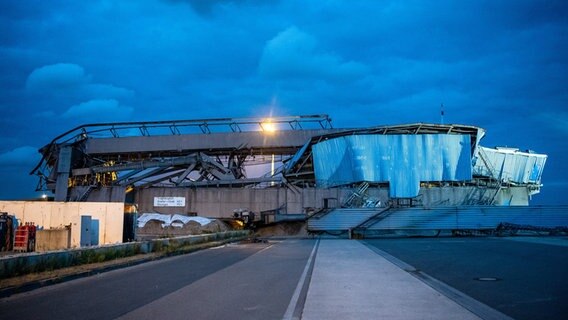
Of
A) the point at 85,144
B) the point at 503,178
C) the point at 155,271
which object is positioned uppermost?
the point at 85,144

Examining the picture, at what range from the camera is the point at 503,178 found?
66.8 m

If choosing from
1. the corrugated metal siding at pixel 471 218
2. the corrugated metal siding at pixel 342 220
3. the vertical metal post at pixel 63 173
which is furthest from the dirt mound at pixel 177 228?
the vertical metal post at pixel 63 173

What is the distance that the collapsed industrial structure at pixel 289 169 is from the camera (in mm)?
55844

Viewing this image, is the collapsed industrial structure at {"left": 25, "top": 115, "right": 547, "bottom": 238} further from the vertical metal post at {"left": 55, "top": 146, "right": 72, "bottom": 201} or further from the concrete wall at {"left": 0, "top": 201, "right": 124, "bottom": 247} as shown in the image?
the concrete wall at {"left": 0, "top": 201, "right": 124, "bottom": 247}

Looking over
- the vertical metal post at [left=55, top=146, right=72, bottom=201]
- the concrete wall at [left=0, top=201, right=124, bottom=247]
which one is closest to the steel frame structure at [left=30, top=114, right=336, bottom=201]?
the vertical metal post at [left=55, top=146, right=72, bottom=201]

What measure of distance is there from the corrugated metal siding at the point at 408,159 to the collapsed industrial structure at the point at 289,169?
117 mm

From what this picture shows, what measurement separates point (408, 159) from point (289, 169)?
1504 cm

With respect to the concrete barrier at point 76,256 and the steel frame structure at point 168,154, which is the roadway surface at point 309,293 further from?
the steel frame structure at point 168,154

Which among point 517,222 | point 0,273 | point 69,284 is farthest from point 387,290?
point 517,222

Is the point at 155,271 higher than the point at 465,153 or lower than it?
lower

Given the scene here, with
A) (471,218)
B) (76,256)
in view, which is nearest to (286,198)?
(471,218)

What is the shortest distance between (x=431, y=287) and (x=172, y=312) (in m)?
6.13

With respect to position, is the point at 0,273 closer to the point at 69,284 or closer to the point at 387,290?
the point at 69,284

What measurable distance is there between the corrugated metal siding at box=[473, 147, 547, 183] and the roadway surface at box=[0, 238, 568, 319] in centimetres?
4898
